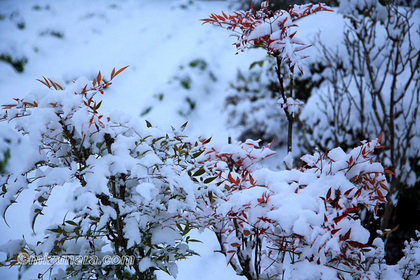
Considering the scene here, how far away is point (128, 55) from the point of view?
464 cm

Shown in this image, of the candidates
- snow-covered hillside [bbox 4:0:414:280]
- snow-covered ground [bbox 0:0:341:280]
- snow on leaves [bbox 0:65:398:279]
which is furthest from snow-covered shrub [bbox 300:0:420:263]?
snow on leaves [bbox 0:65:398:279]

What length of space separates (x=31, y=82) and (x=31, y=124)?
3357 millimetres

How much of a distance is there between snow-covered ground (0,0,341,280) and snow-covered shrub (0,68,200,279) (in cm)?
154

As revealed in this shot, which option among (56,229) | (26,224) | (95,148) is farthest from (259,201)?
(26,224)

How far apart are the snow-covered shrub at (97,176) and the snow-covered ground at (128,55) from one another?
5.06 ft

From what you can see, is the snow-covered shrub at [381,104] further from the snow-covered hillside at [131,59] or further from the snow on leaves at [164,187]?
the snow on leaves at [164,187]

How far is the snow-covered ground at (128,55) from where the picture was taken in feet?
12.0

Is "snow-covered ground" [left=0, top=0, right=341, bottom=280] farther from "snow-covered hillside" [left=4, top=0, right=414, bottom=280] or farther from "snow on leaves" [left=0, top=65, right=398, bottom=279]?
"snow on leaves" [left=0, top=65, right=398, bottom=279]

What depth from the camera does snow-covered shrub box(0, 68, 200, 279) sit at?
88 centimetres

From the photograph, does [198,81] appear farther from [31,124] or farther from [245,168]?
[31,124]

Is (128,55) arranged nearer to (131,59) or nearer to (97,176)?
(131,59)

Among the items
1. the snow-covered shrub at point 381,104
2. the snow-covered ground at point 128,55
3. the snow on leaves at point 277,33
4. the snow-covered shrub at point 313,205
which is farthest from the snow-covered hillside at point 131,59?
the snow on leaves at point 277,33

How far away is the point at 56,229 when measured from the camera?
1.05 meters

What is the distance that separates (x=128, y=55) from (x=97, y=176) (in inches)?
162
